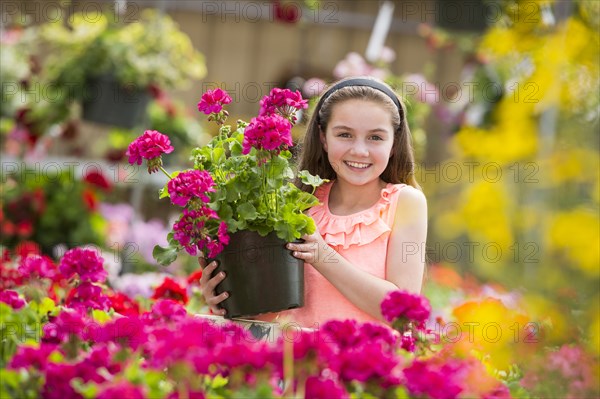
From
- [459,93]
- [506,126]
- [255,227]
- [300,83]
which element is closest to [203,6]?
[300,83]

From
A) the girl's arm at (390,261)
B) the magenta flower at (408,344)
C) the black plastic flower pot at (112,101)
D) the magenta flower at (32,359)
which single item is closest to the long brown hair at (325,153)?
the girl's arm at (390,261)

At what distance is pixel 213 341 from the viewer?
1.43m

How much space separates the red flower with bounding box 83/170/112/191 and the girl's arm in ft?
9.62

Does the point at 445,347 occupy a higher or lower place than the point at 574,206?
lower

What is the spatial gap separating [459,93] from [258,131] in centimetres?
397

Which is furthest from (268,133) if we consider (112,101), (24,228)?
(24,228)

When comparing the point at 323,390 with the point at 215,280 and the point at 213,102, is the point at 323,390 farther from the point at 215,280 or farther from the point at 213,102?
the point at 213,102

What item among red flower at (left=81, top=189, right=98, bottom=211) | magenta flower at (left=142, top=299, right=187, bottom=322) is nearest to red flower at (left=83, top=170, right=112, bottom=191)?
A: red flower at (left=81, top=189, right=98, bottom=211)

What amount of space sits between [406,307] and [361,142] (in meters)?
0.62

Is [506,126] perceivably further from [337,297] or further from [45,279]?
[45,279]

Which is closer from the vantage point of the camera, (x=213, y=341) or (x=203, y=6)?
(x=213, y=341)

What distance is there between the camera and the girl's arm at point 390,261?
1986mm

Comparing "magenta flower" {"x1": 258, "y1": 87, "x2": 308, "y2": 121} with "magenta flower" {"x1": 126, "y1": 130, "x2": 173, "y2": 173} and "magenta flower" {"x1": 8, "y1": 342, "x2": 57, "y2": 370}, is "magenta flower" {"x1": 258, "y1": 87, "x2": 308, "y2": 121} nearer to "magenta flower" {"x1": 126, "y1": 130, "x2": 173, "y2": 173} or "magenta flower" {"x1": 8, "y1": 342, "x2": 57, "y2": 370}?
"magenta flower" {"x1": 126, "y1": 130, "x2": 173, "y2": 173}

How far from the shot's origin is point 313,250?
197 cm
